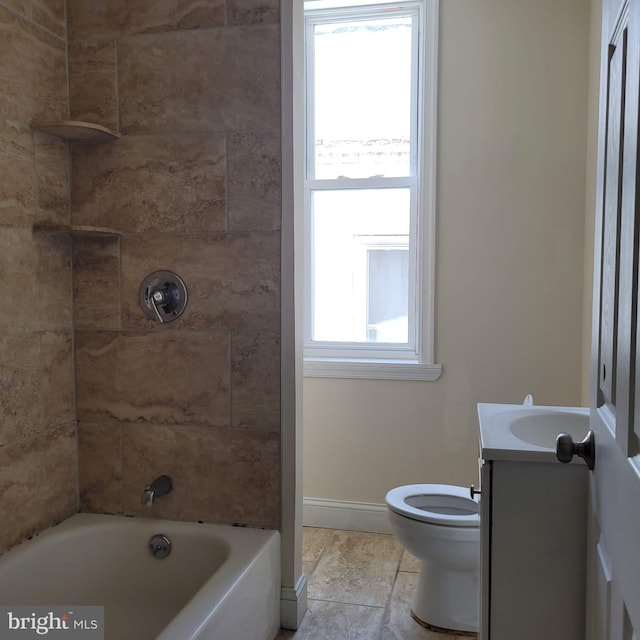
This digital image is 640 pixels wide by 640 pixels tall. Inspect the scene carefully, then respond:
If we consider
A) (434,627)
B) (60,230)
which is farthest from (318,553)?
(60,230)

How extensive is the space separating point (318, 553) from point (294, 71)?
2.05 m

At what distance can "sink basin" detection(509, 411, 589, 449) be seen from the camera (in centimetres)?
176

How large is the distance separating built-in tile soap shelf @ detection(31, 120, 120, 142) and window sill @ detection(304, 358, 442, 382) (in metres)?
1.42

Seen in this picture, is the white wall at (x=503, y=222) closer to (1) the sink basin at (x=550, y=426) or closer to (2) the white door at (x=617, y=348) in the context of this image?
(1) the sink basin at (x=550, y=426)

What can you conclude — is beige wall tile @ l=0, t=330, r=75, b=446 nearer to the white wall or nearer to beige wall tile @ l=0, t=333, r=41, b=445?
beige wall tile @ l=0, t=333, r=41, b=445

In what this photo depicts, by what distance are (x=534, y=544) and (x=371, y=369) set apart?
5.52 ft

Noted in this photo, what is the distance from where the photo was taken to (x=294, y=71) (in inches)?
85.4

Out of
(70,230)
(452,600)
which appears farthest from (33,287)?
(452,600)

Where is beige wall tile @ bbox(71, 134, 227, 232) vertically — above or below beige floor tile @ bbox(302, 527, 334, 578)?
above

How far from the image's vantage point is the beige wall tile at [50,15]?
2131mm

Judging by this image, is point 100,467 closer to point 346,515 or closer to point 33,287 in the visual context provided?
point 33,287

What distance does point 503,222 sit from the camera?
2873mm

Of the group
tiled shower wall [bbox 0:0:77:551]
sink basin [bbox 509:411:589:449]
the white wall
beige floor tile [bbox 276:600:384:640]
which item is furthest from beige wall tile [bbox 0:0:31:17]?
beige floor tile [bbox 276:600:384:640]

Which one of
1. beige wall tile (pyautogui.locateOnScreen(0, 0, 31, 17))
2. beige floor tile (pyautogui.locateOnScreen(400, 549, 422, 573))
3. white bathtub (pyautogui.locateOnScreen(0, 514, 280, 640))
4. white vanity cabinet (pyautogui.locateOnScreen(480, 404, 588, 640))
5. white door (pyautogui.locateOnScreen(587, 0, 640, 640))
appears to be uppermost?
beige wall tile (pyautogui.locateOnScreen(0, 0, 31, 17))
